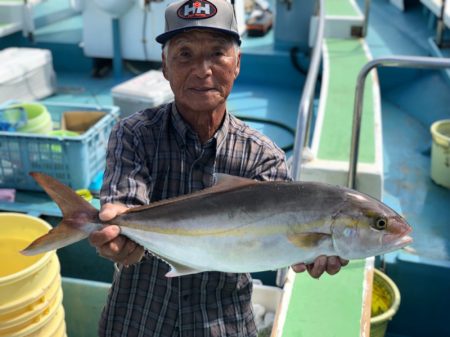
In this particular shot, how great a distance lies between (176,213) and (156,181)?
0.93 ft

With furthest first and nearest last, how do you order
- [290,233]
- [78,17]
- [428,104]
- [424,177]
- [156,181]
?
[78,17] → [428,104] → [424,177] → [156,181] → [290,233]

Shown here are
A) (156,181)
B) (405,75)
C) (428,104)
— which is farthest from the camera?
(405,75)

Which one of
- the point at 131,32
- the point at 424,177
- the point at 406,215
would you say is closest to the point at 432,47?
the point at 424,177

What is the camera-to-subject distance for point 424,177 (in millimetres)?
4844

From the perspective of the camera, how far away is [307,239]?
1.59m

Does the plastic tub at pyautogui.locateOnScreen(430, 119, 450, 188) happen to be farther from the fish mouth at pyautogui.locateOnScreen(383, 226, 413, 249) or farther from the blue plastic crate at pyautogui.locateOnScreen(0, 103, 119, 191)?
the fish mouth at pyautogui.locateOnScreen(383, 226, 413, 249)

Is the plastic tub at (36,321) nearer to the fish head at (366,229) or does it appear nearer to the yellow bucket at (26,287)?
the yellow bucket at (26,287)

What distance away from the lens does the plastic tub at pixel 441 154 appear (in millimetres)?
4375

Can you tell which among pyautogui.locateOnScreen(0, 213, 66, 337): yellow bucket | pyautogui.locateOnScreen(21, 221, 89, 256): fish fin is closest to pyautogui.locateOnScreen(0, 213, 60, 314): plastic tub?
pyautogui.locateOnScreen(0, 213, 66, 337): yellow bucket

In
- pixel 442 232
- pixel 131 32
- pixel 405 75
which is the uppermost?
pixel 131 32

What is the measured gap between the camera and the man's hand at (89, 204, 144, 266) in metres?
1.61

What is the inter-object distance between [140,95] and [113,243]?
11.3 feet

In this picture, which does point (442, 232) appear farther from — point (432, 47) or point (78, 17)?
point (78, 17)

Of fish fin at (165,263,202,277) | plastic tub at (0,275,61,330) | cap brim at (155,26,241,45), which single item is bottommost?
plastic tub at (0,275,61,330)
